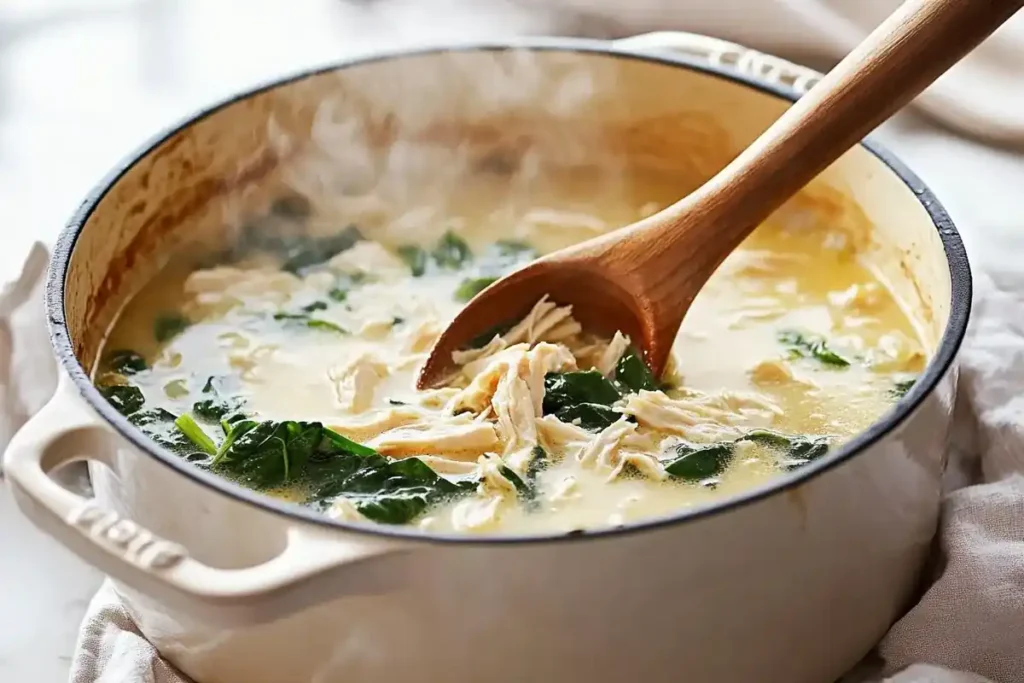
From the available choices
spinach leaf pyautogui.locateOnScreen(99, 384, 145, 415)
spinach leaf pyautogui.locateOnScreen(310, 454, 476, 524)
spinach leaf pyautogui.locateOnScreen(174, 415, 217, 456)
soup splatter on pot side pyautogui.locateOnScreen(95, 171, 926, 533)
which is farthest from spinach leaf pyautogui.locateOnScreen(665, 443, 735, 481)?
spinach leaf pyautogui.locateOnScreen(99, 384, 145, 415)

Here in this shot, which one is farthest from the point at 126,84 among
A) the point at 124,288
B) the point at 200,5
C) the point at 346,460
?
the point at 346,460

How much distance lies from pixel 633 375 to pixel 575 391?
0.26 ft

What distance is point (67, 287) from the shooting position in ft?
4.75

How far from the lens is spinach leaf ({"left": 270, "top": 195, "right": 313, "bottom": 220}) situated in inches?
77.7

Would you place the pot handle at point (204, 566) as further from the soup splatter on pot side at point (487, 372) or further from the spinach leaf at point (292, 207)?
the spinach leaf at point (292, 207)

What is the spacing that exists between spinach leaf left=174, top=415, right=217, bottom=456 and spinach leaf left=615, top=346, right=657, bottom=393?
451 millimetres

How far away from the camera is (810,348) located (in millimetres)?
1670

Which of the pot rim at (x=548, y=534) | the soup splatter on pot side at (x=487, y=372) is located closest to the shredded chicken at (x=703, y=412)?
the soup splatter on pot side at (x=487, y=372)

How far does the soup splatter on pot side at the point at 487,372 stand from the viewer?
1372mm

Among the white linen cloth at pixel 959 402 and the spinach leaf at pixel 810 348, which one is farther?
the spinach leaf at pixel 810 348

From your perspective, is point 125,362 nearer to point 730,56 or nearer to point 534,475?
point 534,475

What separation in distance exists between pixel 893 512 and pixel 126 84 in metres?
1.92

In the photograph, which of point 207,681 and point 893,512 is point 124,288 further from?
point 893,512

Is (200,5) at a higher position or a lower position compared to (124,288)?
higher
